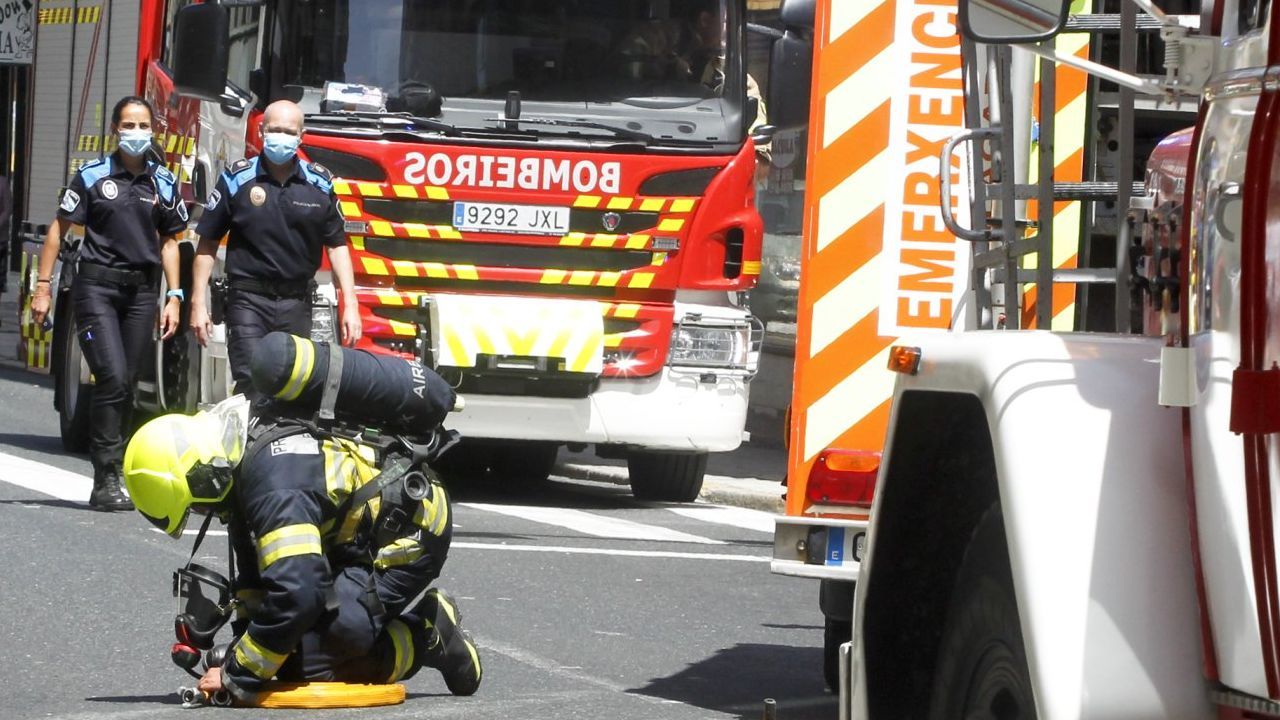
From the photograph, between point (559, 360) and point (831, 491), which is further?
point (559, 360)

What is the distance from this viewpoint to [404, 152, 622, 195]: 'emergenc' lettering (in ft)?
37.0

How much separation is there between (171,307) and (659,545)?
2.60 metres

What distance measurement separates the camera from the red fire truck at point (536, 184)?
11.3m

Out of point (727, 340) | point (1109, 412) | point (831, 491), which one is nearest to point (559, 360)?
point (727, 340)

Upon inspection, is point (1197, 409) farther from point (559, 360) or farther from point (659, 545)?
point (559, 360)

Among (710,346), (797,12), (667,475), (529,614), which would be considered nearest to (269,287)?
(710,346)

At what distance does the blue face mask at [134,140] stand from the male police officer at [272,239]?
2.41ft

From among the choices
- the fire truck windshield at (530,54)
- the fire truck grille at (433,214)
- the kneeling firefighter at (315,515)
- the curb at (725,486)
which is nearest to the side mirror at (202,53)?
the fire truck windshield at (530,54)

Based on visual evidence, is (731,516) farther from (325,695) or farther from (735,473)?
(325,695)

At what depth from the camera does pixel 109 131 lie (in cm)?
1523

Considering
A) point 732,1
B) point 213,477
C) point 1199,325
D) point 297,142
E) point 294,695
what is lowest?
point 294,695

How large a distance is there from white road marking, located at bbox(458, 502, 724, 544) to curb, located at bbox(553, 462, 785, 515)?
4.38 feet

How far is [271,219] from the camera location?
10148 millimetres

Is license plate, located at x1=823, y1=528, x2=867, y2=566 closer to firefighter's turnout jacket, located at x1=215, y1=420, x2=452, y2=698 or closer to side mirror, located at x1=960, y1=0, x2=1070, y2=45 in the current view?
firefighter's turnout jacket, located at x1=215, y1=420, x2=452, y2=698
